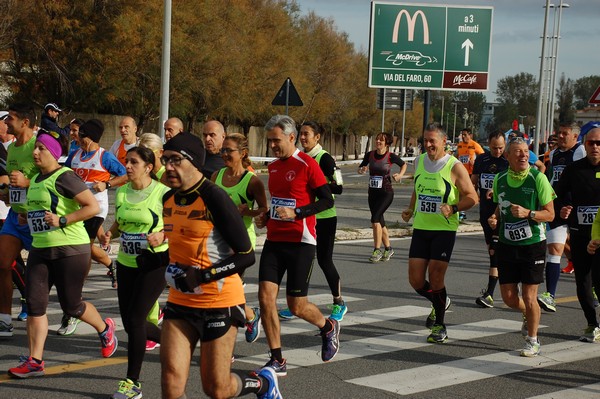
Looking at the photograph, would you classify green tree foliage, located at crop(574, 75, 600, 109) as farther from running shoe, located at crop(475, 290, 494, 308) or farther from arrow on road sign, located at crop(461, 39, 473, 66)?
running shoe, located at crop(475, 290, 494, 308)

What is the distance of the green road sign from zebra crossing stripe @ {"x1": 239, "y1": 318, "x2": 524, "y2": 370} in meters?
16.7

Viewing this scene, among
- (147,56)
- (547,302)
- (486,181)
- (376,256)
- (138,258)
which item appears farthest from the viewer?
(147,56)

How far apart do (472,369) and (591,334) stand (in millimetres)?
1925

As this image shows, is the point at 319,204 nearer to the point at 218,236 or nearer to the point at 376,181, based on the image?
the point at 218,236

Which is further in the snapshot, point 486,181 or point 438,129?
point 486,181

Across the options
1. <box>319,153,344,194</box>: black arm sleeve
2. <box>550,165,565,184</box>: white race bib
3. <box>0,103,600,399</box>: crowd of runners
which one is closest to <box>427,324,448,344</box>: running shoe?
<box>0,103,600,399</box>: crowd of runners

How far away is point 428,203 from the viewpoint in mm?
8781

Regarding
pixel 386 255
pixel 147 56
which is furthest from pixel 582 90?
pixel 386 255

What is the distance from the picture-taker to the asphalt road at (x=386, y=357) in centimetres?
693

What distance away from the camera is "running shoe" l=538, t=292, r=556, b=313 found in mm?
10656

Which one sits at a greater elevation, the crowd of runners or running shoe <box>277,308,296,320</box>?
the crowd of runners

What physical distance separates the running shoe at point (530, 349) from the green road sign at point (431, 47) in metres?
18.0

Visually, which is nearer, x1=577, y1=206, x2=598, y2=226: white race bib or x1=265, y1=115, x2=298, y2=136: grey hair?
x1=265, y1=115, x2=298, y2=136: grey hair

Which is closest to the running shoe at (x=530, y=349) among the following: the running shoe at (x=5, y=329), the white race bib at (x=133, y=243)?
the white race bib at (x=133, y=243)
